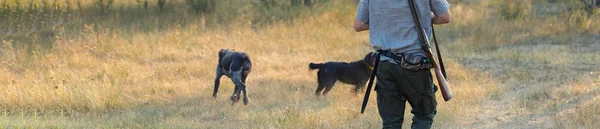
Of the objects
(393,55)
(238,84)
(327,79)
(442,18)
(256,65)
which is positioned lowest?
Answer: (256,65)

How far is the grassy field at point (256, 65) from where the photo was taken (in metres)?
7.32

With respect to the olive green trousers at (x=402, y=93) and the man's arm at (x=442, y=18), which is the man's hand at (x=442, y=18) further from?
the olive green trousers at (x=402, y=93)

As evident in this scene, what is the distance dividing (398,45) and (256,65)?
697 cm

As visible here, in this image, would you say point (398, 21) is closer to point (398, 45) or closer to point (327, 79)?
point (398, 45)

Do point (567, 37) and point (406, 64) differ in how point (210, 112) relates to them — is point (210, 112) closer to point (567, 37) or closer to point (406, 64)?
point (406, 64)

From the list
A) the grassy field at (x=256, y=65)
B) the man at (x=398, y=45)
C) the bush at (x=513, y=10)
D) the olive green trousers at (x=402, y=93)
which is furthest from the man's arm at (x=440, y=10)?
the bush at (x=513, y=10)

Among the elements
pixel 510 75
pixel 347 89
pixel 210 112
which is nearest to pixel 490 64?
pixel 510 75

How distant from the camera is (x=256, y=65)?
1153 cm

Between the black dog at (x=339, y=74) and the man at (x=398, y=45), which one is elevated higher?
the man at (x=398, y=45)

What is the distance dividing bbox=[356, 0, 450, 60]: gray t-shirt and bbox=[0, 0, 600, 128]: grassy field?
202cm

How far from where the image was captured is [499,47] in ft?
45.3

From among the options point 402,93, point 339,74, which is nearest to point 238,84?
point 339,74

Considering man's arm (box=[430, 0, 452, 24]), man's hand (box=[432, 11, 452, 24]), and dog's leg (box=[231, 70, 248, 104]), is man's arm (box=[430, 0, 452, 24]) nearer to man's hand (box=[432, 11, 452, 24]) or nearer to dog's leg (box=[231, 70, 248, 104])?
man's hand (box=[432, 11, 452, 24])

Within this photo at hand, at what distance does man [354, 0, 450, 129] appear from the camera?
467 centimetres
